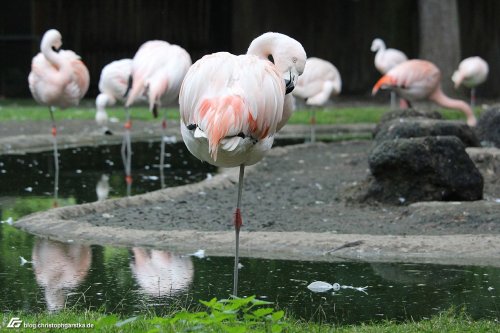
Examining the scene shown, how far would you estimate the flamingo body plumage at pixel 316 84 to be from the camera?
1383 cm

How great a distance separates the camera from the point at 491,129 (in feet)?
34.5

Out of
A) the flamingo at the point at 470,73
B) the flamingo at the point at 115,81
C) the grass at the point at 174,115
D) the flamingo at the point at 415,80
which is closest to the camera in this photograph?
the flamingo at the point at 115,81

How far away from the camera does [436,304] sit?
507 centimetres

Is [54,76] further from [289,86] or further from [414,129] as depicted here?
[289,86]

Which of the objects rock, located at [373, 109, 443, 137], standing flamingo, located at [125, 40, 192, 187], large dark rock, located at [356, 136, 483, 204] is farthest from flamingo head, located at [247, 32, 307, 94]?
rock, located at [373, 109, 443, 137]

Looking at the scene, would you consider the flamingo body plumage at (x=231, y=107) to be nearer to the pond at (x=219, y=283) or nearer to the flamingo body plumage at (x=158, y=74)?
the pond at (x=219, y=283)

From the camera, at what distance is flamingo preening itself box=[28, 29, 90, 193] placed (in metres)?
11.1

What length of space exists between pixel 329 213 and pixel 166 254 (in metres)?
1.80

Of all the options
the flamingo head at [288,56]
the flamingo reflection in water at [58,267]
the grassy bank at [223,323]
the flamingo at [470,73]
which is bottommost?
the flamingo reflection in water at [58,267]

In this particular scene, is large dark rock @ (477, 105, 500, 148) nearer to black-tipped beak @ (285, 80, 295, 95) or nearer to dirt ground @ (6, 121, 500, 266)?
dirt ground @ (6, 121, 500, 266)

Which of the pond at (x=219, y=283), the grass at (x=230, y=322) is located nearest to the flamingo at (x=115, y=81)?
the pond at (x=219, y=283)

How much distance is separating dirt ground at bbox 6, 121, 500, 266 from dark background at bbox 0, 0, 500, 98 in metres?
10.7

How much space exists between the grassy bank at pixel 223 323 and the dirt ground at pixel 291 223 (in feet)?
4.92

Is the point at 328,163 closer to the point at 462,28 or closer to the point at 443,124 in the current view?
the point at 443,124
